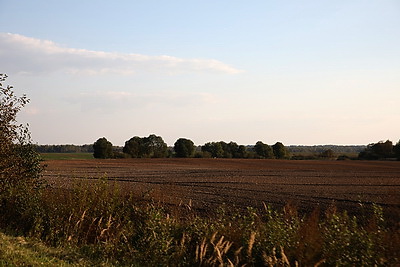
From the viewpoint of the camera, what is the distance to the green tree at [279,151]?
103338 mm

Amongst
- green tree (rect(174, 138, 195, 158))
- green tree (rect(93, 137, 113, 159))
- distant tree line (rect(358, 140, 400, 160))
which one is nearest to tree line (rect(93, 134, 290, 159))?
green tree (rect(174, 138, 195, 158))

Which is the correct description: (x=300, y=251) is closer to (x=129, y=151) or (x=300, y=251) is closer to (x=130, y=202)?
(x=130, y=202)

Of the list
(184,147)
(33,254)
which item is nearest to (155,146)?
(184,147)

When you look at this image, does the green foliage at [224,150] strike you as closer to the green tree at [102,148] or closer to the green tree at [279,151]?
the green tree at [279,151]

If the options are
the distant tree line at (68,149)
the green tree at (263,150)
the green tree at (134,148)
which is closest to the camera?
the green tree at (134,148)

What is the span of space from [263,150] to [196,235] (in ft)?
305

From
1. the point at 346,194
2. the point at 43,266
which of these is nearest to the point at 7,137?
the point at 43,266

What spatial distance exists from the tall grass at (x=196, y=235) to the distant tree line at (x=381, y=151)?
85.8 meters

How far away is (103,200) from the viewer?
11.6 meters

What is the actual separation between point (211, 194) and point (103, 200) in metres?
12.5

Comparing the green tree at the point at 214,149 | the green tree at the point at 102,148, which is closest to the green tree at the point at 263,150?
the green tree at the point at 214,149

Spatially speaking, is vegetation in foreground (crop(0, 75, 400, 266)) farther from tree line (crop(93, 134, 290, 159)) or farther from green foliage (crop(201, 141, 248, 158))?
green foliage (crop(201, 141, 248, 158))

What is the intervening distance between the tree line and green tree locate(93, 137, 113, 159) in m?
1.36

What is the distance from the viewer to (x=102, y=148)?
91875 mm
